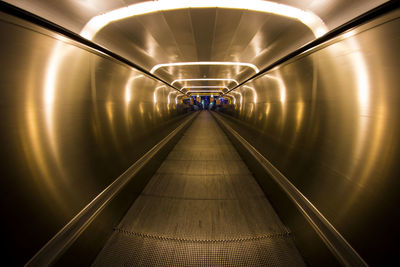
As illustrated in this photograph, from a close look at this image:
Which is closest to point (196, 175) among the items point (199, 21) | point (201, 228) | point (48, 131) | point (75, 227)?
point (201, 228)

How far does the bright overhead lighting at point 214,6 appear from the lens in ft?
7.20

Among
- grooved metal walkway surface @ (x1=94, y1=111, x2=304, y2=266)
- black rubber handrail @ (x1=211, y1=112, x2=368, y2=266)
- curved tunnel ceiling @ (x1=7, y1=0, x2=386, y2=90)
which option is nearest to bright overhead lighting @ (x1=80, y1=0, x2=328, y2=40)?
curved tunnel ceiling @ (x1=7, y1=0, x2=386, y2=90)

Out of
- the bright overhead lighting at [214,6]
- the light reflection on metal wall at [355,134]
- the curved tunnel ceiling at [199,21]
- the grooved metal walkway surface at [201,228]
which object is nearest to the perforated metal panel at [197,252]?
the grooved metal walkway surface at [201,228]

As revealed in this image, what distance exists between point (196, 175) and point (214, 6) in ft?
11.2

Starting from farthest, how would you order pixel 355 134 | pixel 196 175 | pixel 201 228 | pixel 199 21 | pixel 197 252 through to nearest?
pixel 196 175 → pixel 199 21 → pixel 201 228 → pixel 197 252 → pixel 355 134

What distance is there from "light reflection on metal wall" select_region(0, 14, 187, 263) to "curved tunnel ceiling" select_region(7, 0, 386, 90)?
727 mm

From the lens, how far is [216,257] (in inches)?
64.1

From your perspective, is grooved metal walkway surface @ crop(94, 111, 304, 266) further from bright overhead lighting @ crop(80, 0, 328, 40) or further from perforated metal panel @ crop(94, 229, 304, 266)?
bright overhead lighting @ crop(80, 0, 328, 40)

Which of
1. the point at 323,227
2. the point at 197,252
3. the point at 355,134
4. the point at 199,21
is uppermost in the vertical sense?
the point at 199,21

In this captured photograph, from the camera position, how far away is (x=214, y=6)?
90.0 inches

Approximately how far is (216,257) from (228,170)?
218 centimetres

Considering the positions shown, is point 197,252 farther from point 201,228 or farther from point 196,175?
point 196,175

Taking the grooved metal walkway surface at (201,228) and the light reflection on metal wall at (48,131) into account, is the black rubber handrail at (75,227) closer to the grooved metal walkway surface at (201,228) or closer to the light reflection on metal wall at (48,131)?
the light reflection on metal wall at (48,131)

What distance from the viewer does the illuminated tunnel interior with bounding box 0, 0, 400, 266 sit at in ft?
3.81
